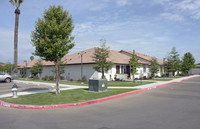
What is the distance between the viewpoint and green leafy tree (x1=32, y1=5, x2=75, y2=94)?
37.5ft

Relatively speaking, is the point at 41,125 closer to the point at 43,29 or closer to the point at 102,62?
the point at 43,29

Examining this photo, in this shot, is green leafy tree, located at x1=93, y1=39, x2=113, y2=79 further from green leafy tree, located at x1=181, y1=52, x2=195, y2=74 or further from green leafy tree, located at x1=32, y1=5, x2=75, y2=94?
green leafy tree, located at x1=181, y1=52, x2=195, y2=74

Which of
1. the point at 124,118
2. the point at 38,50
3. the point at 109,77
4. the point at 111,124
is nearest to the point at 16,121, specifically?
the point at 111,124

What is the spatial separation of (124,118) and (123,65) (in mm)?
22769

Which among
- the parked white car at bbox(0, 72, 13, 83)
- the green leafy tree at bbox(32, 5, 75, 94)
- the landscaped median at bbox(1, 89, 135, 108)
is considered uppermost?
the green leafy tree at bbox(32, 5, 75, 94)

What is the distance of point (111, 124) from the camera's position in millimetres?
5809

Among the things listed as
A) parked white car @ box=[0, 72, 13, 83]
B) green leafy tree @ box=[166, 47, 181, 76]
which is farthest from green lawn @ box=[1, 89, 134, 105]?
green leafy tree @ box=[166, 47, 181, 76]

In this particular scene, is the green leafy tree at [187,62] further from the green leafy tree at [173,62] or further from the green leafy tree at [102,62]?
the green leafy tree at [102,62]

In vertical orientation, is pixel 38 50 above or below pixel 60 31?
below

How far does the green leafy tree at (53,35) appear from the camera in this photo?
450 inches

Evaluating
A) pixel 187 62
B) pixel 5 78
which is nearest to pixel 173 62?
pixel 187 62

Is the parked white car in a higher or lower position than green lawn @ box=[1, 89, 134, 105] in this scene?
higher

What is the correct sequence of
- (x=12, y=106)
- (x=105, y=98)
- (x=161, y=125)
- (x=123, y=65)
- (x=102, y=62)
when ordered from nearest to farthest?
(x=161, y=125) → (x=12, y=106) → (x=105, y=98) → (x=102, y=62) → (x=123, y=65)

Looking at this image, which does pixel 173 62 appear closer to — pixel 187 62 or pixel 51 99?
pixel 187 62
